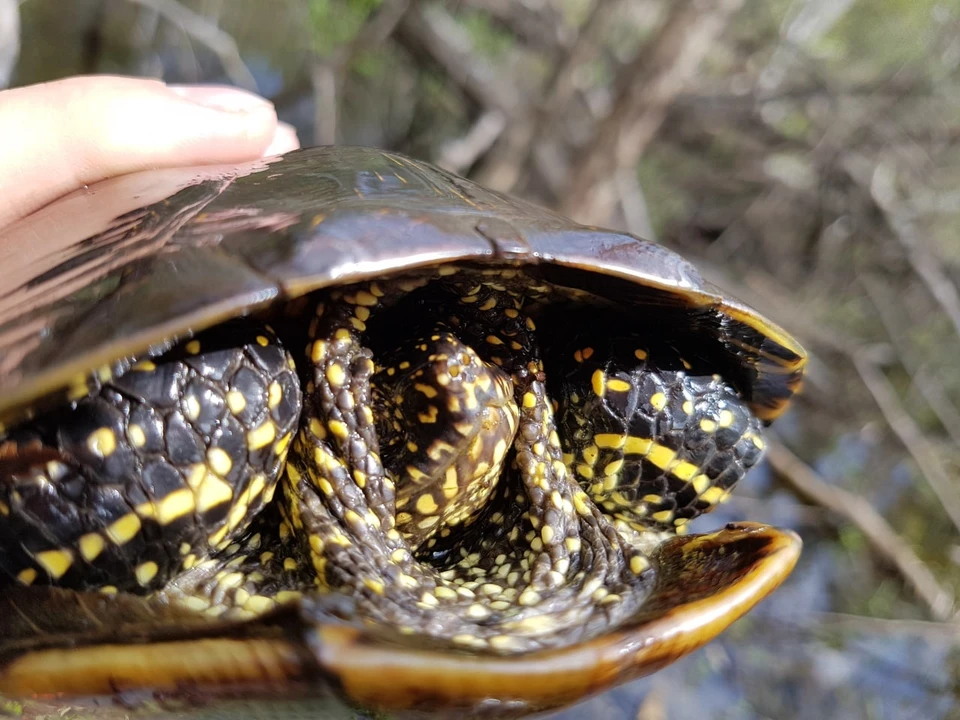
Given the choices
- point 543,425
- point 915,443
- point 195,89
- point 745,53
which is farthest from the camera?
point 745,53

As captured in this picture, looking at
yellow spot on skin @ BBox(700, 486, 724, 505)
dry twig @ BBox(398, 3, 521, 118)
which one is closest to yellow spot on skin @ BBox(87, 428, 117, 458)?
yellow spot on skin @ BBox(700, 486, 724, 505)

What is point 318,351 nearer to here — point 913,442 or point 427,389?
point 427,389

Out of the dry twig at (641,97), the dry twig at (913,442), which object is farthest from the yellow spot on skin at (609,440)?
the dry twig at (913,442)

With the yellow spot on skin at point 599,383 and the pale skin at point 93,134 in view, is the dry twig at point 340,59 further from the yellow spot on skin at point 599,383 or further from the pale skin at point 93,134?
the yellow spot on skin at point 599,383

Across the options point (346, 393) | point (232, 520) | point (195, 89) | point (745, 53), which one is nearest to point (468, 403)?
point (346, 393)

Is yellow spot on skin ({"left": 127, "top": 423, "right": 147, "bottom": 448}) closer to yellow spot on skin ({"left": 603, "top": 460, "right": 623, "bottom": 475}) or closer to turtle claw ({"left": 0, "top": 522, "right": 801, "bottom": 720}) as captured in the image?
turtle claw ({"left": 0, "top": 522, "right": 801, "bottom": 720})

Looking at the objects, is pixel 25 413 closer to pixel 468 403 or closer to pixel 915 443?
pixel 468 403

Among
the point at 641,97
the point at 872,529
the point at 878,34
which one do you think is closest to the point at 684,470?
the point at 641,97
